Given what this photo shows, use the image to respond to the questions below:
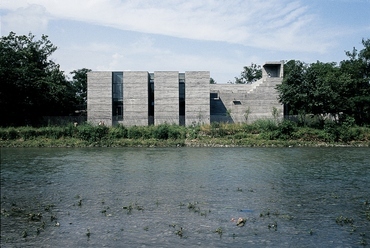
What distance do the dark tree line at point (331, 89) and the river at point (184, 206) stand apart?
69.4 feet

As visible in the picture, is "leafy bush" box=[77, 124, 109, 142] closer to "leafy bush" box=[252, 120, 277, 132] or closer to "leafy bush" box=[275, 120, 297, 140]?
"leafy bush" box=[252, 120, 277, 132]

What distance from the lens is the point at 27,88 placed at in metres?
45.1

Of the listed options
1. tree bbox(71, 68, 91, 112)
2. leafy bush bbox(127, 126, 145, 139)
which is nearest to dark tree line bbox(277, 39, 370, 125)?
leafy bush bbox(127, 126, 145, 139)

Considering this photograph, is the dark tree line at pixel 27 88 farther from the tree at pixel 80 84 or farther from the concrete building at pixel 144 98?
the tree at pixel 80 84

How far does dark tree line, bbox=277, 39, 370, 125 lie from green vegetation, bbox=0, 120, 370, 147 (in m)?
2.82

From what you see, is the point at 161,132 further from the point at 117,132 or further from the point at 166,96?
the point at 166,96

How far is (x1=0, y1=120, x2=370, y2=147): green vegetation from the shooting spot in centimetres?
3831

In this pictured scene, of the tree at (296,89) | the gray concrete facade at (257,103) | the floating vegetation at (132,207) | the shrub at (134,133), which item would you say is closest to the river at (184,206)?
the floating vegetation at (132,207)

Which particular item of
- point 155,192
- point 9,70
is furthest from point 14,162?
point 9,70

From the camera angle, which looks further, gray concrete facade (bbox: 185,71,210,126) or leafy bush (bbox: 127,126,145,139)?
gray concrete facade (bbox: 185,71,210,126)

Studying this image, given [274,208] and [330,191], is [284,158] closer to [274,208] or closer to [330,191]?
[330,191]

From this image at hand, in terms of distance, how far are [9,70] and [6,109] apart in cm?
454

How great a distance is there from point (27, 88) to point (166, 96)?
16.5m

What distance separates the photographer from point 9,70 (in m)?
43.8
